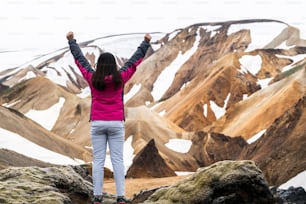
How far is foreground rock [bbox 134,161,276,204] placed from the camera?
9.78 metres

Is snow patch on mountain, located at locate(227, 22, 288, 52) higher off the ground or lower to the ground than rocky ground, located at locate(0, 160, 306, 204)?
lower

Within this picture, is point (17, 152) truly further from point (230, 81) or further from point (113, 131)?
point (230, 81)

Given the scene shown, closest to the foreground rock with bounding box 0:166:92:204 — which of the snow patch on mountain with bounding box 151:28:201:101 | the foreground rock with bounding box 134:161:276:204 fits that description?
the foreground rock with bounding box 134:161:276:204

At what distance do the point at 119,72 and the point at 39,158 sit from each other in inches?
1246

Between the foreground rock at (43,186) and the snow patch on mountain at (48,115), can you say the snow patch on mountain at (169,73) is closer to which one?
the snow patch on mountain at (48,115)

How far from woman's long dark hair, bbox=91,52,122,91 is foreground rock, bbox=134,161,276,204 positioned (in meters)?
2.43

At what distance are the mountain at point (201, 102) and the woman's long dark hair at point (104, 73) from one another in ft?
59.4

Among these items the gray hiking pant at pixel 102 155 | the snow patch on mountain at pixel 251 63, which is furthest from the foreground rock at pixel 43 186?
the snow patch on mountain at pixel 251 63

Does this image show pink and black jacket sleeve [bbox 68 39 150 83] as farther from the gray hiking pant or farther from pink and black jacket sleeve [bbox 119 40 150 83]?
the gray hiking pant

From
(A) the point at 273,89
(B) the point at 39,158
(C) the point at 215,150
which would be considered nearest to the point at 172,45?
(A) the point at 273,89

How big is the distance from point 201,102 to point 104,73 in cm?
9016

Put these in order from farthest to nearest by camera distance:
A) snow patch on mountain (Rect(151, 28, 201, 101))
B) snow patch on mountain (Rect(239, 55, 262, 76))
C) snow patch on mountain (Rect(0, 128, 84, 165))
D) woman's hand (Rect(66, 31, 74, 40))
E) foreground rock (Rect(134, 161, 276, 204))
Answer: snow patch on mountain (Rect(151, 28, 201, 101)) < snow patch on mountain (Rect(239, 55, 262, 76)) < snow patch on mountain (Rect(0, 128, 84, 165)) < foreground rock (Rect(134, 161, 276, 204)) < woman's hand (Rect(66, 31, 74, 40))

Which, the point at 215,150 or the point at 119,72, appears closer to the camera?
the point at 119,72

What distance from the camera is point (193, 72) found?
142750 mm
